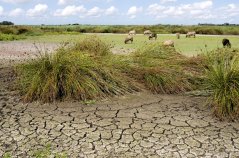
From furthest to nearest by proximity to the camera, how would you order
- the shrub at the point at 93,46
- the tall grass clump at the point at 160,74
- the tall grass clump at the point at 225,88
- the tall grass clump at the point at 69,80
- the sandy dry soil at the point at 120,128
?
the shrub at the point at 93,46 → the tall grass clump at the point at 160,74 → the tall grass clump at the point at 69,80 → the tall grass clump at the point at 225,88 → the sandy dry soil at the point at 120,128

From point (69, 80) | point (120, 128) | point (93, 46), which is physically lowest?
point (120, 128)

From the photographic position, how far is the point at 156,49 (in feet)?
22.0

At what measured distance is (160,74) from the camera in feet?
18.8

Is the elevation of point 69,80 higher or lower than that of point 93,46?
lower

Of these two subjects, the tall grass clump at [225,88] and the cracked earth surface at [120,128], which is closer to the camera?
the cracked earth surface at [120,128]

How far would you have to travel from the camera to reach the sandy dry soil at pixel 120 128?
147 inches

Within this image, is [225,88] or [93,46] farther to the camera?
[93,46]

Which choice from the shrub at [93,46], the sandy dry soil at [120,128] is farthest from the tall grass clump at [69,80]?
the shrub at [93,46]

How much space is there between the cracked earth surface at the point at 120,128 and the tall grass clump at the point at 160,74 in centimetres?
30

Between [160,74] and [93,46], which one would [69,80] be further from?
[93,46]

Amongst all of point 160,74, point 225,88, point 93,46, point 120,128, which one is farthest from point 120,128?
point 93,46

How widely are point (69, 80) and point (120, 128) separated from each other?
1261mm

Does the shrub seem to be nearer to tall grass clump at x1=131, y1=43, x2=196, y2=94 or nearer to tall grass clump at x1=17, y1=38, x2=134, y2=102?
tall grass clump at x1=131, y1=43, x2=196, y2=94

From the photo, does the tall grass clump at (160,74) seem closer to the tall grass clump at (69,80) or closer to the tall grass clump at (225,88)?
the tall grass clump at (69,80)
